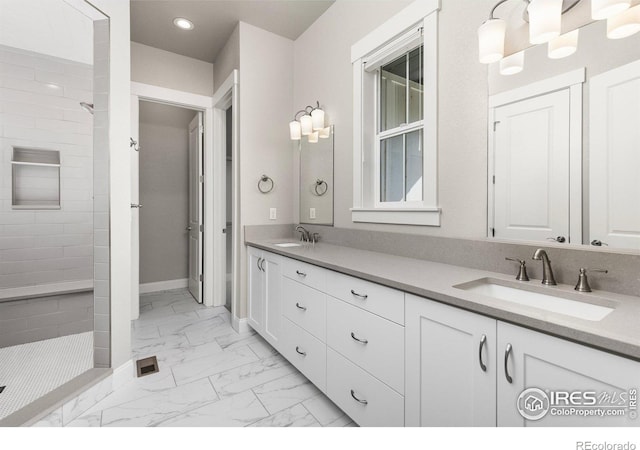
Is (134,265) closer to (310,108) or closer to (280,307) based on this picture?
(280,307)

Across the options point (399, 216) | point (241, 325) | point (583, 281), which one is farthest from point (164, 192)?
point (583, 281)

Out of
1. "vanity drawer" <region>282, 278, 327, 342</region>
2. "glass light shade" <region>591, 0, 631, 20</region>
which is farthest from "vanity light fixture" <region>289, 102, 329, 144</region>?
"glass light shade" <region>591, 0, 631, 20</region>

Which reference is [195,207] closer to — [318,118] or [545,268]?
[318,118]

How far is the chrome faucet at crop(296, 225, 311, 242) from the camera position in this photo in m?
2.66

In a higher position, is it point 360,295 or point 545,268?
point 545,268

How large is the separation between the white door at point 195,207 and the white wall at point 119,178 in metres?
1.54

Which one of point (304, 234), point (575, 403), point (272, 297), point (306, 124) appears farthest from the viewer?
point (304, 234)

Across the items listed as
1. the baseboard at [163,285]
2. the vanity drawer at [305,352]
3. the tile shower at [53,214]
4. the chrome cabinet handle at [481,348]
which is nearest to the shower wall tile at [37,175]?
the tile shower at [53,214]

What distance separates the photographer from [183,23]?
2.63 metres

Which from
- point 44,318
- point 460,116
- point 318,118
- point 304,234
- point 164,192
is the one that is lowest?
point 44,318

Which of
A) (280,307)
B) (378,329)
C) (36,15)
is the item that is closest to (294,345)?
(280,307)

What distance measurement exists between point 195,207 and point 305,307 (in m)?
2.49

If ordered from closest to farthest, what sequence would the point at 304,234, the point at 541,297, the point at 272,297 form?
the point at 541,297
the point at 272,297
the point at 304,234

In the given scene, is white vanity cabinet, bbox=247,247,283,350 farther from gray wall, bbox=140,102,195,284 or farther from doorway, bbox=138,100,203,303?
gray wall, bbox=140,102,195,284
